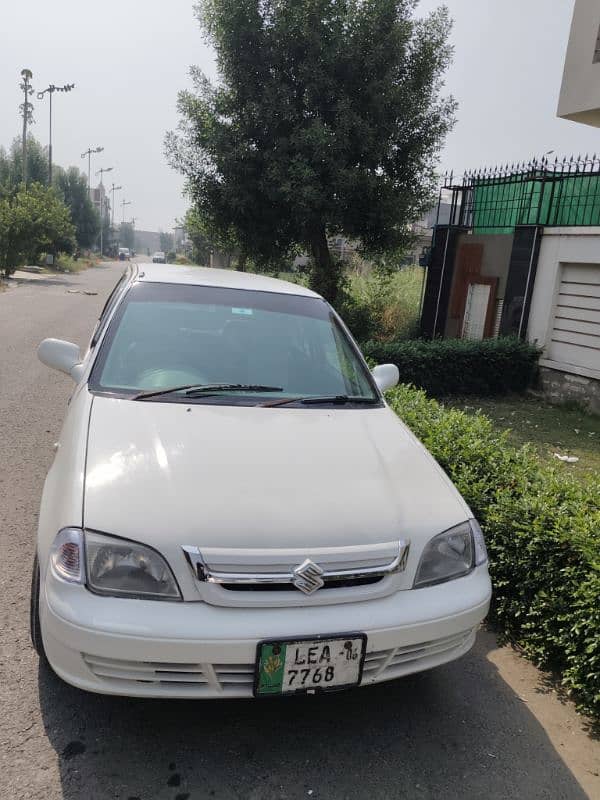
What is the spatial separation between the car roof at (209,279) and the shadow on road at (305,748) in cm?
229

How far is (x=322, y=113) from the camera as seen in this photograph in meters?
12.5

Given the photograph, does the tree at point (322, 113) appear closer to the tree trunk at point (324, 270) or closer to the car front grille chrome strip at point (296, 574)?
the tree trunk at point (324, 270)

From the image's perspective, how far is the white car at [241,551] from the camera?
2084mm

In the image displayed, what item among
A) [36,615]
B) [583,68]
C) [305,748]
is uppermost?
[583,68]

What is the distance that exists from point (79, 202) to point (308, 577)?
67.1m

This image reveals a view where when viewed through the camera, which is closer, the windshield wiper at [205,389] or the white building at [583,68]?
the windshield wiper at [205,389]

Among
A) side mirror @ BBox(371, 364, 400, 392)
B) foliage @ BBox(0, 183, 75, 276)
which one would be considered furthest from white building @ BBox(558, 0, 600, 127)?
foliage @ BBox(0, 183, 75, 276)

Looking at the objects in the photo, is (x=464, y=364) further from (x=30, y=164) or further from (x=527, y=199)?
(x=30, y=164)

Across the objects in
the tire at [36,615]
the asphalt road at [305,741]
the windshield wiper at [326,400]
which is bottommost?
the asphalt road at [305,741]

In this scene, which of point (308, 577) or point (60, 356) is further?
point (60, 356)

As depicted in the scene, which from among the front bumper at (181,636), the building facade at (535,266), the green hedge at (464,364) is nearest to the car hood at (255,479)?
the front bumper at (181,636)

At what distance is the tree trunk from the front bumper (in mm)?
12369

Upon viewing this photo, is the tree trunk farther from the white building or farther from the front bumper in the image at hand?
the front bumper

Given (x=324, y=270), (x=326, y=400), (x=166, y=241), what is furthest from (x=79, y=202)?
(x=166, y=241)
